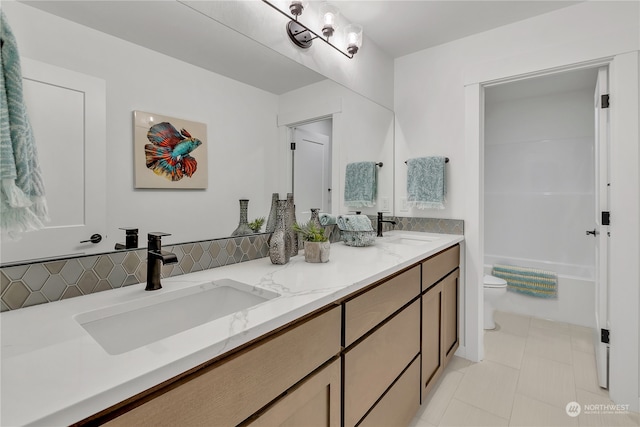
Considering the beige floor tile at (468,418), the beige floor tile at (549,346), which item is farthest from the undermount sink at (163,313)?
the beige floor tile at (549,346)

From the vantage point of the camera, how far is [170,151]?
1.09m

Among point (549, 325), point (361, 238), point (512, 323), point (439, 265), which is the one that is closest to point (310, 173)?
point (361, 238)

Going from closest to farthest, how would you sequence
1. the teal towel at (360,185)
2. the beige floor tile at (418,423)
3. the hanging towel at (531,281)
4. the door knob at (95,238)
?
the door knob at (95,238), the beige floor tile at (418,423), the teal towel at (360,185), the hanging towel at (531,281)

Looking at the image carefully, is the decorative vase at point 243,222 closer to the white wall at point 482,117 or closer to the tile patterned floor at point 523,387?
the tile patterned floor at point 523,387

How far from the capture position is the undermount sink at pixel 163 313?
2.64ft

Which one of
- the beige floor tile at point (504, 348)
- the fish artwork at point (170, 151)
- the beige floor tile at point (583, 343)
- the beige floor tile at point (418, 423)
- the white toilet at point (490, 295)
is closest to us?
the fish artwork at point (170, 151)

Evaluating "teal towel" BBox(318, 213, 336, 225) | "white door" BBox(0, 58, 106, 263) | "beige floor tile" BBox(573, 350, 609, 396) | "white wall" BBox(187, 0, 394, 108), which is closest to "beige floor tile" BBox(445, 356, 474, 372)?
"beige floor tile" BBox(573, 350, 609, 396)

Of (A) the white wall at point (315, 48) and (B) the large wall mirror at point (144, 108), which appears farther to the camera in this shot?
(A) the white wall at point (315, 48)

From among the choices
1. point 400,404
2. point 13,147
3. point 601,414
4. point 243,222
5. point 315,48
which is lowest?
point 601,414

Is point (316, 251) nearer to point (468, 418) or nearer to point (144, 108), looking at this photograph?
point (144, 108)

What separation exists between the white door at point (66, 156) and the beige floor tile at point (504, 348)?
2.50 meters

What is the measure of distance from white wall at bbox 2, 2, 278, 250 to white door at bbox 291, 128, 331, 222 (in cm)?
19

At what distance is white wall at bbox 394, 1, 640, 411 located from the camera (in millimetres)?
1693

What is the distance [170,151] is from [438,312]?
162 cm
